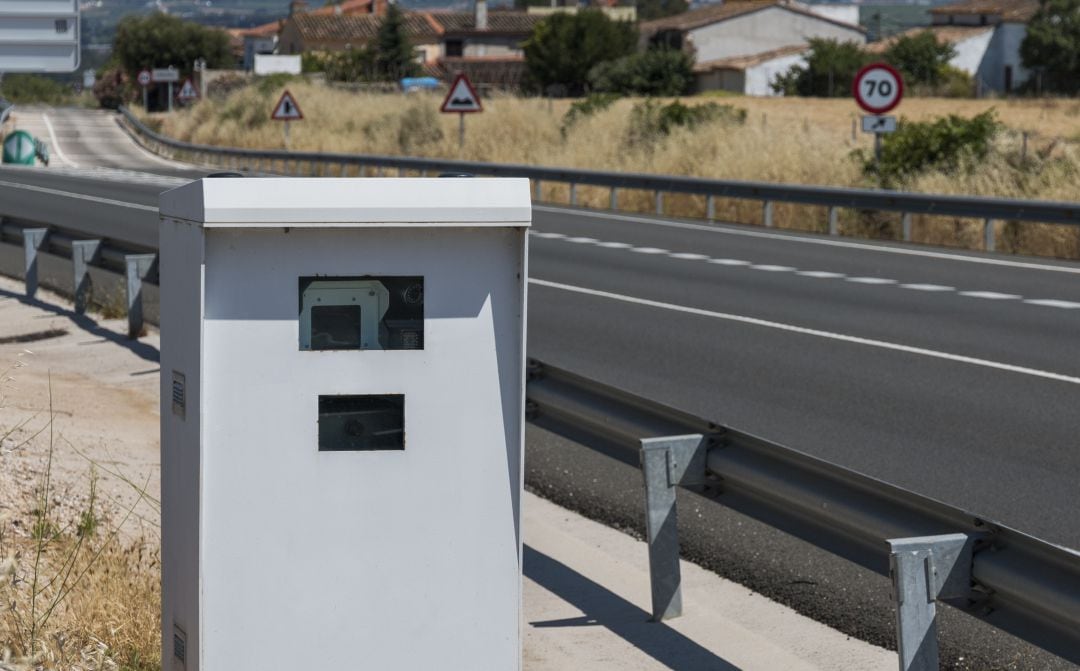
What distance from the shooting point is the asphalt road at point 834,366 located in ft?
24.7

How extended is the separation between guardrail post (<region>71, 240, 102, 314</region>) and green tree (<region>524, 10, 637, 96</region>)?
285 feet

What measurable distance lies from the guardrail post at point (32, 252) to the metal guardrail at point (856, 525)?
9131mm

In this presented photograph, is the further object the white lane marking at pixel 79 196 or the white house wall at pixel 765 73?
the white house wall at pixel 765 73

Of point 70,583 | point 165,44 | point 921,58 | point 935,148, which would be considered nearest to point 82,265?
point 70,583

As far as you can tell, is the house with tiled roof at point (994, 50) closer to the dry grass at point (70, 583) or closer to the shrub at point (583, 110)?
the shrub at point (583, 110)

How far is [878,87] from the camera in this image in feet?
77.9

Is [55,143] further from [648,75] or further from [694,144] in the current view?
[694,144]

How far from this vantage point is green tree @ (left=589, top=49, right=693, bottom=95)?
→ 301 ft

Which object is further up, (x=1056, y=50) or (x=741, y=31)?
(x=741, y=31)

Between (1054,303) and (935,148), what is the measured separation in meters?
10.4

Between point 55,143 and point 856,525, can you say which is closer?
point 856,525

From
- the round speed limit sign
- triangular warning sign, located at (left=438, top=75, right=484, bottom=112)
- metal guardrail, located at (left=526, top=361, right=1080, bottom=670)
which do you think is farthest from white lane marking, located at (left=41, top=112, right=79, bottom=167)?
metal guardrail, located at (left=526, top=361, right=1080, bottom=670)

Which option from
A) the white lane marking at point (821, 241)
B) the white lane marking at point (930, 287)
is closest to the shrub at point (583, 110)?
the white lane marking at point (821, 241)

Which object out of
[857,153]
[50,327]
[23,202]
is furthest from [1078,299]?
[23,202]
